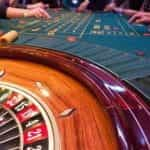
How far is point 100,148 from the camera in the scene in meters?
0.76

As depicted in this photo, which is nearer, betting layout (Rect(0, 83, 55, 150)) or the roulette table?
betting layout (Rect(0, 83, 55, 150))

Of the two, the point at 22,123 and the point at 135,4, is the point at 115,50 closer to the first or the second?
the point at 22,123

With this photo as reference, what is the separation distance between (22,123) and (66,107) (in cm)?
14

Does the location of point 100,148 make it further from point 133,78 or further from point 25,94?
point 133,78

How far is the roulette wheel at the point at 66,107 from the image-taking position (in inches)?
31.0

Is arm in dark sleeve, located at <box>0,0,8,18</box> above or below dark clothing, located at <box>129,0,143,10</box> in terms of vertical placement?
above

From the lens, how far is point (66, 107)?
3.17ft

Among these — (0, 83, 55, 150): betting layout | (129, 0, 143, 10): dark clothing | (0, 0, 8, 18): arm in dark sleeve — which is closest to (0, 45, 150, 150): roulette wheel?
(0, 83, 55, 150): betting layout

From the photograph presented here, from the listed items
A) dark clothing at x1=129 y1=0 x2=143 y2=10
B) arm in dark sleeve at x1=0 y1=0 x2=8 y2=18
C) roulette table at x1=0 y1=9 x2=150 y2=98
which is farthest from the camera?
dark clothing at x1=129 y1=0 x2=143 y2=10

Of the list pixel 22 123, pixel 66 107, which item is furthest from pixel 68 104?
pixel 22 123

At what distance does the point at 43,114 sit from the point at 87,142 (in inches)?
7.2

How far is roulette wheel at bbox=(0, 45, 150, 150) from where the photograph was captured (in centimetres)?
79

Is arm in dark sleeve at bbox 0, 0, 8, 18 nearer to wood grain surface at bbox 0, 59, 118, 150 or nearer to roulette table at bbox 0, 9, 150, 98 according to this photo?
roulette table at bbox 0, 9, 150, 98

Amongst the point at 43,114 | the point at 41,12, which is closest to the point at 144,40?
the point at 43,114
